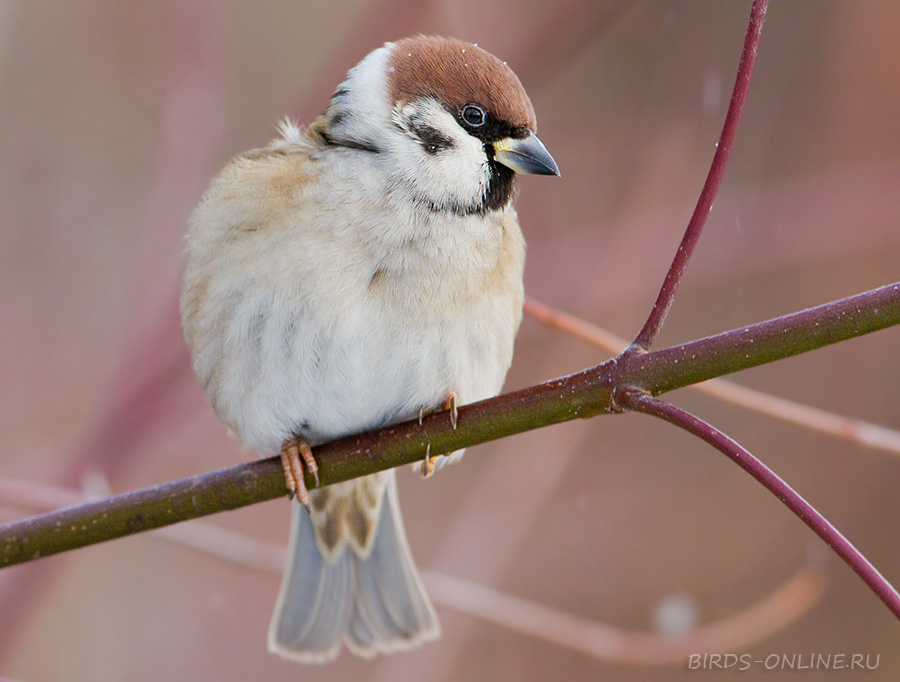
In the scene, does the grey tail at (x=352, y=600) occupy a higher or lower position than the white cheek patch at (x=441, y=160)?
lower

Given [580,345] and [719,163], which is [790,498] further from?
[580,345]

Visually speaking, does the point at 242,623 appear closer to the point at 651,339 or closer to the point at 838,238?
the point at 838,238

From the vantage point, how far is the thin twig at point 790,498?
130 centimetres

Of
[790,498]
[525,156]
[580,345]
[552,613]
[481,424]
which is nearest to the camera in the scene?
[790,498]

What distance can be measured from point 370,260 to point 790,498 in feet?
3.53

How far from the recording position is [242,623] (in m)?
4.00

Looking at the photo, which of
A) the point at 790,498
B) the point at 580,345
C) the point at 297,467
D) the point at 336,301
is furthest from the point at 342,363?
the point at 580,345

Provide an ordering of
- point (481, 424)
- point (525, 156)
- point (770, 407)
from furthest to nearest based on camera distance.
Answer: point (525, 156)
point (770, 407)
point (481, 424)

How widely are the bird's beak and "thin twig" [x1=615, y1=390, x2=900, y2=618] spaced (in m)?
0.82

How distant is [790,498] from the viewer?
136 cm

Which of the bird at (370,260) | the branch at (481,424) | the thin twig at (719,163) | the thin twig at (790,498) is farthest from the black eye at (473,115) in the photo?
the thin twig at (790,498)

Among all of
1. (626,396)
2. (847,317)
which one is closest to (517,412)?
(626,396)

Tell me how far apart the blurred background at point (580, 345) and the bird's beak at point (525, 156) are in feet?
3.97

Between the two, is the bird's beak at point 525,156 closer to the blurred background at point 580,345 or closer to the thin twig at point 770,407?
the thin twig at point 770,407
